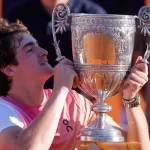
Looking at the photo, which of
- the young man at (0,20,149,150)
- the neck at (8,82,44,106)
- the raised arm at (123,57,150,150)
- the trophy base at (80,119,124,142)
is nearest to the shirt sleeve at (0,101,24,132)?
the young man at (0,20,149,150)

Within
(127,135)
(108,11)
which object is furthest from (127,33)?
(108,11)

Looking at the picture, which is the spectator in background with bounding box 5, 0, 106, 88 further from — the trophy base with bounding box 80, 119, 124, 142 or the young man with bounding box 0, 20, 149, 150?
the trophy base with bounding box 80, 119, 124, 142

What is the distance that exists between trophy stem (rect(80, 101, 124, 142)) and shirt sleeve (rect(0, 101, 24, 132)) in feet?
0.77

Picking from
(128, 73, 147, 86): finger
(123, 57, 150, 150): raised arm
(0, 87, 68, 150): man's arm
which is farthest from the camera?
(123, 57, 150, 150): raised arm

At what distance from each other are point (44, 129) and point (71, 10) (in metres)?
1.04

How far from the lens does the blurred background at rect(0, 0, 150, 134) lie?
131 inches

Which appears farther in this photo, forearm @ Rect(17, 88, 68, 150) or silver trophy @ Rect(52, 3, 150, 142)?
A: silver trophy @ Rect(52, 3, 150, 142)

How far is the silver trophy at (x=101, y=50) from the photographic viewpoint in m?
2.53

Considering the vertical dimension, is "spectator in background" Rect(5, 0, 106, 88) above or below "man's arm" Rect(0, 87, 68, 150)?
above

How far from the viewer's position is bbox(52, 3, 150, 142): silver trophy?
8.30 ft

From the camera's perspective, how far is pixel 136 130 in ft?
8.79

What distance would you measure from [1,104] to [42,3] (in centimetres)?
93

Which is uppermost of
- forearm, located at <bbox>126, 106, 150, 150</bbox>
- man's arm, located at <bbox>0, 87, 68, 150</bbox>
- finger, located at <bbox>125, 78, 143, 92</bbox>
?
finger, located at <bbox>125, 78, 143, 92</bbox>

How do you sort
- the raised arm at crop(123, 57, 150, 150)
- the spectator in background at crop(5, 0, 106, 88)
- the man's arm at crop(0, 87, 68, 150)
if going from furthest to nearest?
1. the spectator in background at crop(5, 0, 106, 88)
2. the raised arm at crop(123, 57, 150, 150)
3. the man's arm at crop(0, 87, 68, 150)
